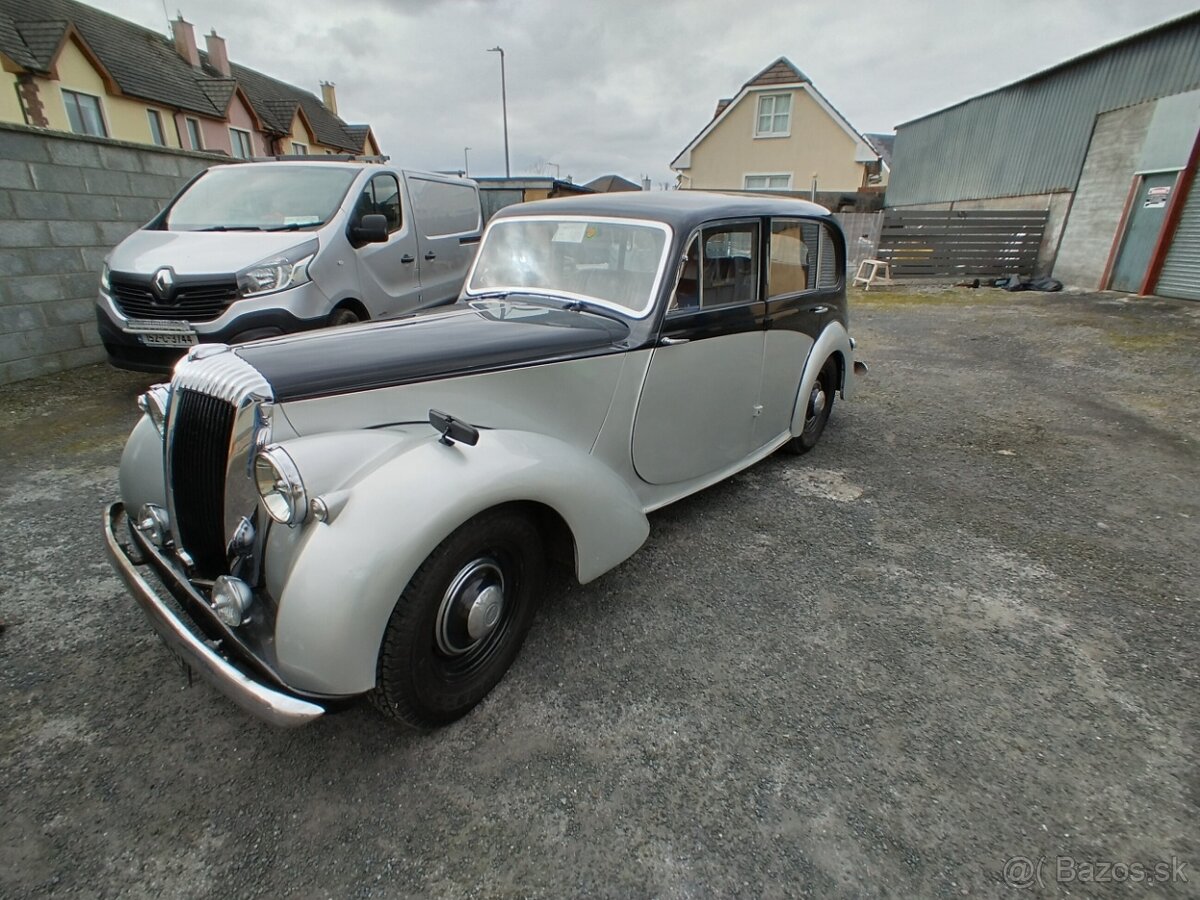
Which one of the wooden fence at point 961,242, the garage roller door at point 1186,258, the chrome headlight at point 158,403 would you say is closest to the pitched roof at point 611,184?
the wooden fence at point 961,242

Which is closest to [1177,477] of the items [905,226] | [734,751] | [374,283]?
[734,751]

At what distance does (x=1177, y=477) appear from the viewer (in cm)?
381

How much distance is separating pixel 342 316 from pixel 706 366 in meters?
3.48

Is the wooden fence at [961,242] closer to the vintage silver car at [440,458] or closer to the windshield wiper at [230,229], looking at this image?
the vintage silver car at [440,458]

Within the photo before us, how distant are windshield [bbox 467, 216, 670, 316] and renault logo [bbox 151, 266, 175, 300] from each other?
2.71 meters

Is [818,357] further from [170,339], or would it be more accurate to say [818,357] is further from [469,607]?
[170,339]

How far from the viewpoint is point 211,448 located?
1.80 m

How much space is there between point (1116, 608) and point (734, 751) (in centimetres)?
199

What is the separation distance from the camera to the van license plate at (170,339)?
14.3 ft

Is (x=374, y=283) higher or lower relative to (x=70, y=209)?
lower

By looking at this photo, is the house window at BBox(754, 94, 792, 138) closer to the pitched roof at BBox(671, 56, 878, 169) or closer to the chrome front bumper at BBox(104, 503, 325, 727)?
the pitched roof at BBox(671, 56, 878, 169)

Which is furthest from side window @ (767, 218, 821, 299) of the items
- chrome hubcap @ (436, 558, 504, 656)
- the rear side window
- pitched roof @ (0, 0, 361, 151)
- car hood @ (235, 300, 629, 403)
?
pitched roof @ (0, 0, 361, 151)

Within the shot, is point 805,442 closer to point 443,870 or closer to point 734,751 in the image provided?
point 734,751

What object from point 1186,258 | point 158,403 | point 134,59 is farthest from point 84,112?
point 1186,258
